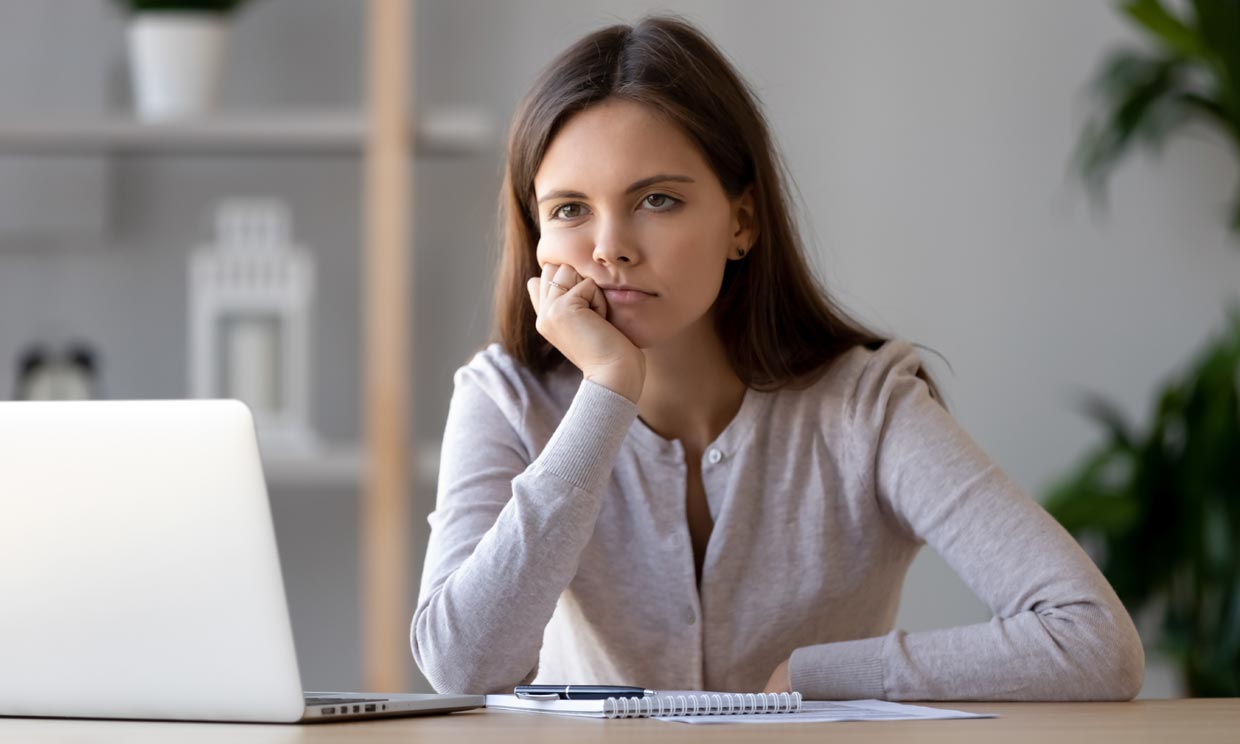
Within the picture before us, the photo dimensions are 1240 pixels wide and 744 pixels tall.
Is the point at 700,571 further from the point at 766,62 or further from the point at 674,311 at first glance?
the point at 766,62

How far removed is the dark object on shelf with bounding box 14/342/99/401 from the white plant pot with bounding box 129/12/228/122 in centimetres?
47

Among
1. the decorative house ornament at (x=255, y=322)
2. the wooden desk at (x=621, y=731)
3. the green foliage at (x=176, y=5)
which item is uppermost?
the green foliage at (x=176, y=5)

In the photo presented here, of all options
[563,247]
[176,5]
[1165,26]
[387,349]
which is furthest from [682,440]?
[176,5]

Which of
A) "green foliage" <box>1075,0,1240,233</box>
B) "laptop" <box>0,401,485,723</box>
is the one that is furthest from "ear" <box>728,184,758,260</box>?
"green foliage" <box>1075,0,1240,233</box>

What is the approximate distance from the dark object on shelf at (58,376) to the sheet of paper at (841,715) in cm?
198

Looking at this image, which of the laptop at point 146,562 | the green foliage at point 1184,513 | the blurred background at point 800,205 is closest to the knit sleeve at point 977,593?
the laptop at point 146,562

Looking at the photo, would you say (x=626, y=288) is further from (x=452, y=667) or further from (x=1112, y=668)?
(x=1112, y=668)

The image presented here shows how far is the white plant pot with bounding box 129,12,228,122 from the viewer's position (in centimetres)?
261

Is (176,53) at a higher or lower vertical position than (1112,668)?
higher

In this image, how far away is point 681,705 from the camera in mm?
982

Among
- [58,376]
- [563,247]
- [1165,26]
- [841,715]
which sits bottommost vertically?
[58,376]

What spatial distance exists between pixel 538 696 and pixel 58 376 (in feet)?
6.25

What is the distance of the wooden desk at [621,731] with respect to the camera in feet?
2.80

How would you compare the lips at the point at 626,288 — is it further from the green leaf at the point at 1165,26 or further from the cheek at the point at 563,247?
the green leaf at the point at 1165,26
